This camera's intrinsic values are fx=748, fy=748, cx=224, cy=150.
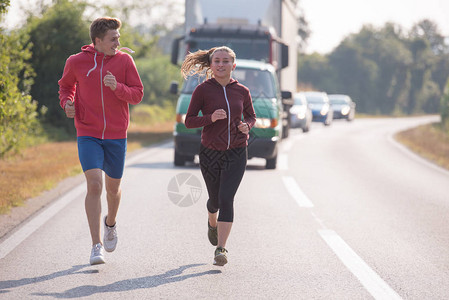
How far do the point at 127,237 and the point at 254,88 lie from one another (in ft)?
23.5

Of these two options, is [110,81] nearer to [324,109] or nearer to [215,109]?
[215,109]

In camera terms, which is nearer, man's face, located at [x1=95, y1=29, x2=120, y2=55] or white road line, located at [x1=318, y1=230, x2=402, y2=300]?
white road line, located at [x1=318, y1=230, x2=402, y2=300]

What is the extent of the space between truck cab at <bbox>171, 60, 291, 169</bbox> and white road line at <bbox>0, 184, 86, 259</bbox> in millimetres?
2814

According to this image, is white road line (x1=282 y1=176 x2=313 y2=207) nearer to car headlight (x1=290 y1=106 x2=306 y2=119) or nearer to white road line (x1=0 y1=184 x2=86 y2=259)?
white road line (x1=0 y1=184 x2=86 y2=259)

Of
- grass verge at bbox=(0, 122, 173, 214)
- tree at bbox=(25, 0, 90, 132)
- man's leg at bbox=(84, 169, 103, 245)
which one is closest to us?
man's leg at bbox=(84, 169, 103, 245)

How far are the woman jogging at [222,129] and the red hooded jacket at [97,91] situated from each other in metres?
0.52

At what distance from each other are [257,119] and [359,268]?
7.55 metres

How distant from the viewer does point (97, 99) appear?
558 centimetres

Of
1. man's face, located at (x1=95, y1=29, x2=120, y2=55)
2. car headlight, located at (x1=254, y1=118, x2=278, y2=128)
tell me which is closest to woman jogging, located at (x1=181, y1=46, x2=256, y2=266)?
man's face, located at (x1=95, y1=29, x2=120, y2=55)

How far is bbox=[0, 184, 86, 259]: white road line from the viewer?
645 centimetres

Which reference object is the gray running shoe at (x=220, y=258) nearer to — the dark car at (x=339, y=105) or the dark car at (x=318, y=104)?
the dark car at (x=318, y=104)

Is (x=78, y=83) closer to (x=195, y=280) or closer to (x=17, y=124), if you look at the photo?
(x=195, y=280)

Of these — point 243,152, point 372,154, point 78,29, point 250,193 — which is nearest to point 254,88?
point 250,193

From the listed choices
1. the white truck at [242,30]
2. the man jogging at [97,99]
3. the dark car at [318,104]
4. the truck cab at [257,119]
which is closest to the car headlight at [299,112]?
the dark car at [318,104]
